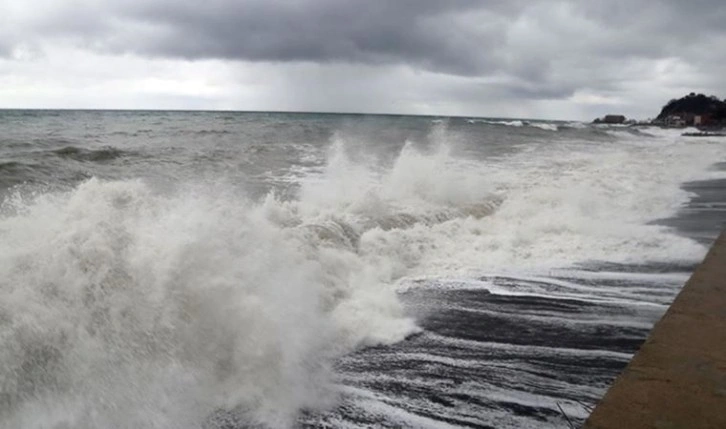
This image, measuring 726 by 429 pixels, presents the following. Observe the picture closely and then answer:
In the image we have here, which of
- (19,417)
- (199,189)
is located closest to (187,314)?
(19,417)

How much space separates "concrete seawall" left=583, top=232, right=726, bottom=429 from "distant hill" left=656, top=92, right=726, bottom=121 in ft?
229

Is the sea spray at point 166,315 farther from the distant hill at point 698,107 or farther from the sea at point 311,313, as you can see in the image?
the distant hill at point 698,107

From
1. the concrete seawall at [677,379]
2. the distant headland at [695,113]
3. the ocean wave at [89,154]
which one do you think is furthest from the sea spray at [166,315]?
the distant headland at [695,113]

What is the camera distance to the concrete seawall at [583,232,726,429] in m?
2.30

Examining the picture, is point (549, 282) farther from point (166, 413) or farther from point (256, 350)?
point (166, 413)

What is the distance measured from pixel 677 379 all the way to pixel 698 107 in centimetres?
8226

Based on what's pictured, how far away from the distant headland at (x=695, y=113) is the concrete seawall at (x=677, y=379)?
6230 cm

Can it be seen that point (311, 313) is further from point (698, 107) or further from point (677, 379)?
point (698, 107)

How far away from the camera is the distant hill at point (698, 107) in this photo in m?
62.3

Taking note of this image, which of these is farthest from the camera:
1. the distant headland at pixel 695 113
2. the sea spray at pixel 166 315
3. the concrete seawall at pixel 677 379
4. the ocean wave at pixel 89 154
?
the distant headland at pixel 695 113

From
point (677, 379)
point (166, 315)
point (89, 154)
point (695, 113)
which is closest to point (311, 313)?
point (166, 315)

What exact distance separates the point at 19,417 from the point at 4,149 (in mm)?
15345

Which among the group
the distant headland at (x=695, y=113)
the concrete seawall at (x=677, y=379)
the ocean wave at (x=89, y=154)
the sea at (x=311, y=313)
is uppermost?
the distant headland at (x=695, y=113)

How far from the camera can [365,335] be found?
174 inches
